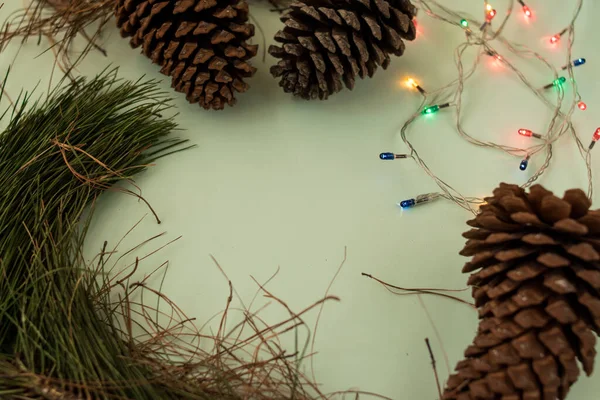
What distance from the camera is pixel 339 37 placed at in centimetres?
74

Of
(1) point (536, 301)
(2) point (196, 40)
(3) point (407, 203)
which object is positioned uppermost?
(2) point (196, 40)

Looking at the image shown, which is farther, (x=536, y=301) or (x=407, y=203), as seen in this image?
(x=407, y=203)

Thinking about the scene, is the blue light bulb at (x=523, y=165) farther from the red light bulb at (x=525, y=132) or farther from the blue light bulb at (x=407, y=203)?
the blue light bulb at (x=407, y=203)

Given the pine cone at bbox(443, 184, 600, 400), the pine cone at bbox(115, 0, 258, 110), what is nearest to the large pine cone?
the pine cone at bbox(115, 0, 258, 110)

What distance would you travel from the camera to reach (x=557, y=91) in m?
0.84

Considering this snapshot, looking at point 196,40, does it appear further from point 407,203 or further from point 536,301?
point 536,301

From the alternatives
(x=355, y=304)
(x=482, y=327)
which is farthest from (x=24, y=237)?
(x=482, y=327)

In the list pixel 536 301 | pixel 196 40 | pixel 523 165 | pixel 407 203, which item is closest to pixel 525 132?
pixel 523 165

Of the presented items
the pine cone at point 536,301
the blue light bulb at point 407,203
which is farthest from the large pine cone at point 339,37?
the pine cone at point 536,301

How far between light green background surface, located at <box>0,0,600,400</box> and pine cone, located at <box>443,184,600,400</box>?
0.43 ft

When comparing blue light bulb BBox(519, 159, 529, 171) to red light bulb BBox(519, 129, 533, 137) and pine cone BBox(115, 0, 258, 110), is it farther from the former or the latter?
pine cone BBox(115, 0, 258, 110)

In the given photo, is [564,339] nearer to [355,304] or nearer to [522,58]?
[355,304]

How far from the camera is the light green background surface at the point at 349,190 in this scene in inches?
28.1

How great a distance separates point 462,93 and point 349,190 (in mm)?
230
